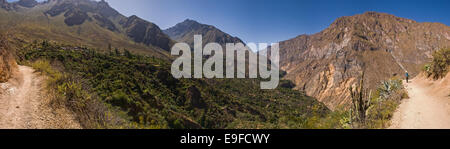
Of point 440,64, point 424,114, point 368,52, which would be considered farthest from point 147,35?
point 424,114

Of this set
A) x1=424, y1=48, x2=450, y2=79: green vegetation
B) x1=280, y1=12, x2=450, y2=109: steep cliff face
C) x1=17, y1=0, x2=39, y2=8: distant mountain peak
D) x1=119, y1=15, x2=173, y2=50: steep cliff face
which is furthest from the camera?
x1=17, y1=0, x2=39, y2=8: distant mountain peak

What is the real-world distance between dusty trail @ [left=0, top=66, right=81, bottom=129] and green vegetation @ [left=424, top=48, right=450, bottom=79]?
1827cm

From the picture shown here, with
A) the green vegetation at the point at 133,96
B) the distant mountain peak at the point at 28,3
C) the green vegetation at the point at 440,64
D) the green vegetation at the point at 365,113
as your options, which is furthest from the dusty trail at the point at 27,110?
the distant mountain peak at the point at 28,3

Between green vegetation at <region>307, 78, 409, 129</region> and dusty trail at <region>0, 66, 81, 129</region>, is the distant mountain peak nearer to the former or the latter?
dusty trail at <region>0, 66, 81, 129</region>

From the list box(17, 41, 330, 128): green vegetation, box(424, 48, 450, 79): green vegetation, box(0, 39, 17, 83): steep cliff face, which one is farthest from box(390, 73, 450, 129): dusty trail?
box(0, 39, 17, 83): steep cliff face

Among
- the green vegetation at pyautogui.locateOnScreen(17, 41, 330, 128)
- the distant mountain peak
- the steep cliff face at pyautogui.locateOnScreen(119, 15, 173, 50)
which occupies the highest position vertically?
the distant mountain peak

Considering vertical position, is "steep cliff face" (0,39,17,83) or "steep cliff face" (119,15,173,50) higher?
"steep cliff face" (119,15,173,50)

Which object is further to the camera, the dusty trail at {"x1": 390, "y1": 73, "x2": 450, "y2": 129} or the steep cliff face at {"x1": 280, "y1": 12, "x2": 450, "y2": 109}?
the steep cliff face at {"x1": 280, "y1": 12, "x2": 450, "y2": 109}

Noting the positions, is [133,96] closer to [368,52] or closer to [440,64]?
[440,64]

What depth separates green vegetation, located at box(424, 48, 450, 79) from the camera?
11.1 metres

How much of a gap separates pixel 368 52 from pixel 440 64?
121211 millimetres
